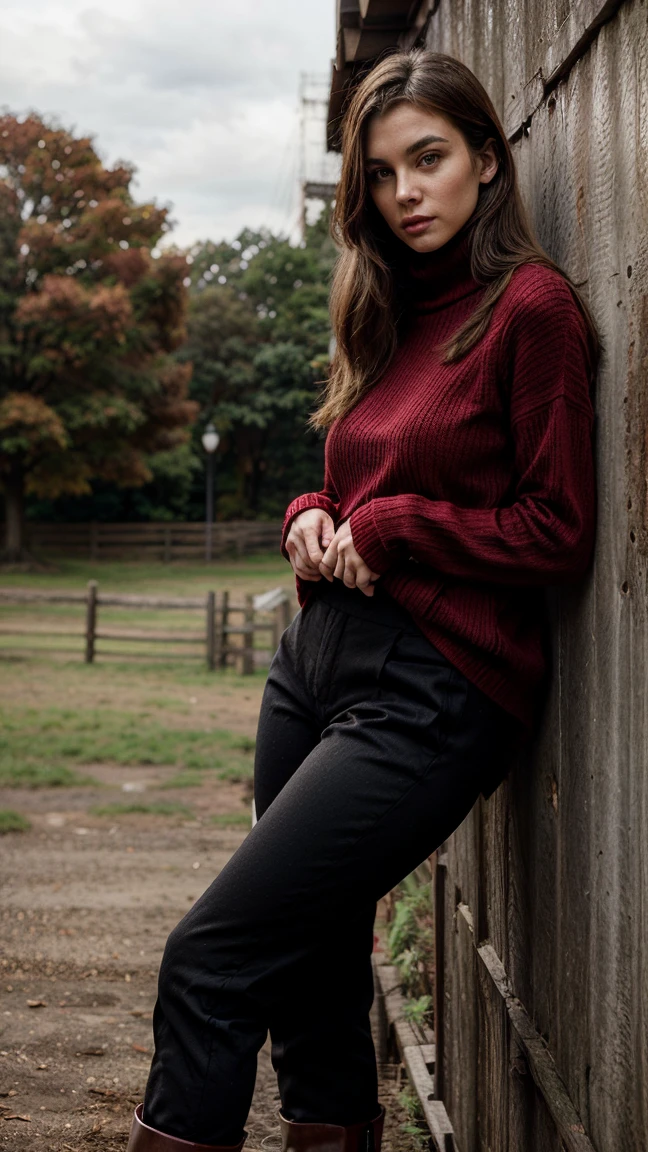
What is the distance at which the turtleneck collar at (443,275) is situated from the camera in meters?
1.95

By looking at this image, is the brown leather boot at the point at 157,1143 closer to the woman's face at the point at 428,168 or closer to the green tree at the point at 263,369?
the woman's face at the point at 428,168

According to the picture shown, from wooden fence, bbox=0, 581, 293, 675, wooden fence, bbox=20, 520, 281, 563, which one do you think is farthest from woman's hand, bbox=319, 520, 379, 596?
wooden fence, bbox=20, 520, 281, 563

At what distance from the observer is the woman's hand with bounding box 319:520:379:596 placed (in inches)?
72.7

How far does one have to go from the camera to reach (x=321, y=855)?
1736mm

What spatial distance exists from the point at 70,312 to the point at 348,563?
2502 centimetres

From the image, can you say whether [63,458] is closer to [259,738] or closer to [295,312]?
[295,312]

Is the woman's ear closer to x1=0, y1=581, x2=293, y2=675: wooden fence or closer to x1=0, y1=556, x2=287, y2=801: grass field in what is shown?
x1=0, y1=556, x2=287, y2=801: grass field

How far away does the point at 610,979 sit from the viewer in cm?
156

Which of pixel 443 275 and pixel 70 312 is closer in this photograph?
pixel 443 275

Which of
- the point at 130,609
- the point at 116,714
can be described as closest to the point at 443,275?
the point at 116,714

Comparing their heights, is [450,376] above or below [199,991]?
above

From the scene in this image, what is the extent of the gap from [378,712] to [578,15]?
3.52 feet

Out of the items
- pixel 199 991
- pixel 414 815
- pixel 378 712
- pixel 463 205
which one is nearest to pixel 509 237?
pixel 463 205

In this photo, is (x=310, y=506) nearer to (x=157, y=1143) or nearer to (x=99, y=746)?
(x=157, y=1143)
